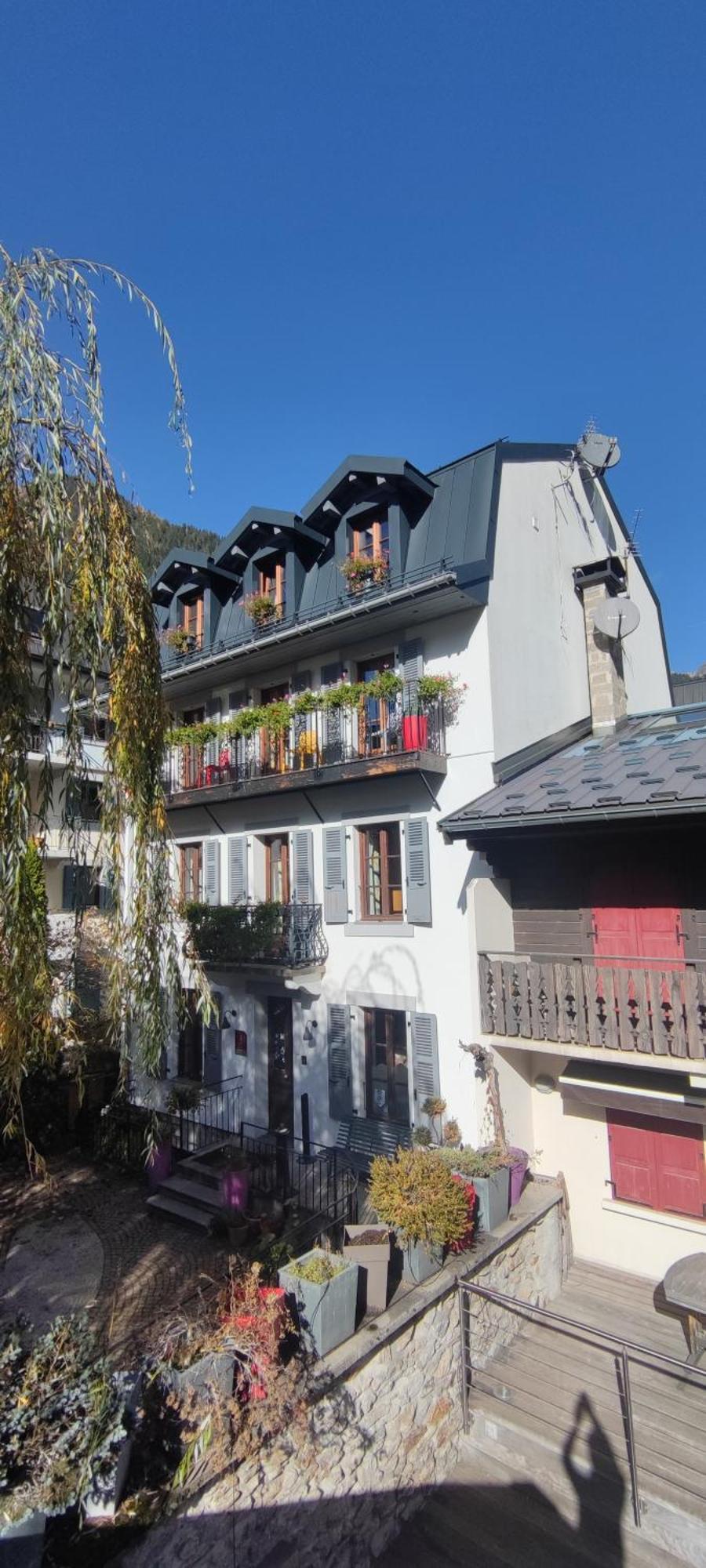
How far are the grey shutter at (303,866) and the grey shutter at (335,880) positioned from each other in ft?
1.41

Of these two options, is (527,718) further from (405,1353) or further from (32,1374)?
(32,1374)

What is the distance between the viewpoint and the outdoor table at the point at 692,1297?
7.81 meters

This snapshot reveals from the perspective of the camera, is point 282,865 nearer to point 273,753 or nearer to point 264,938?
point 264,938

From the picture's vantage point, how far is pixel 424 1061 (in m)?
11.2

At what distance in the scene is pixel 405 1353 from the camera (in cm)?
688

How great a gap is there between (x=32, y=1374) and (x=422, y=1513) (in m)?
4.59

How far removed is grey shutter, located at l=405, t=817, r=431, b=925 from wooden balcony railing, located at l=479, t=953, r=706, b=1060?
1.70 metres

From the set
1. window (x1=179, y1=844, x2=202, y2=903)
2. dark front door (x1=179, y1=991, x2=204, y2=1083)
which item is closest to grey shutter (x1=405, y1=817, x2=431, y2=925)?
window (x1=179, y1=844, x2=202, y2=903)

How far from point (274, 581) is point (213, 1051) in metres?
9.81

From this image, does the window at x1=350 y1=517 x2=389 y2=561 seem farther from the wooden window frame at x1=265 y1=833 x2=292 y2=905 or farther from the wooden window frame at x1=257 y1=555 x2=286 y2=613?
the wooden window frame at x1=265 y1=833 x2=292 y2=905

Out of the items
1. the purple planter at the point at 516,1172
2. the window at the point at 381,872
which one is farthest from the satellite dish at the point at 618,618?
Answer: the purple planter at the point at 516,1172

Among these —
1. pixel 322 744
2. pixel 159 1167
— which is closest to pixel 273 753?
pixel 322 744

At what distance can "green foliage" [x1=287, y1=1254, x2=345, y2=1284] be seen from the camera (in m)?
6.35

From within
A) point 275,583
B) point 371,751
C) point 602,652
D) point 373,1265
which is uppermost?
point 275,583
